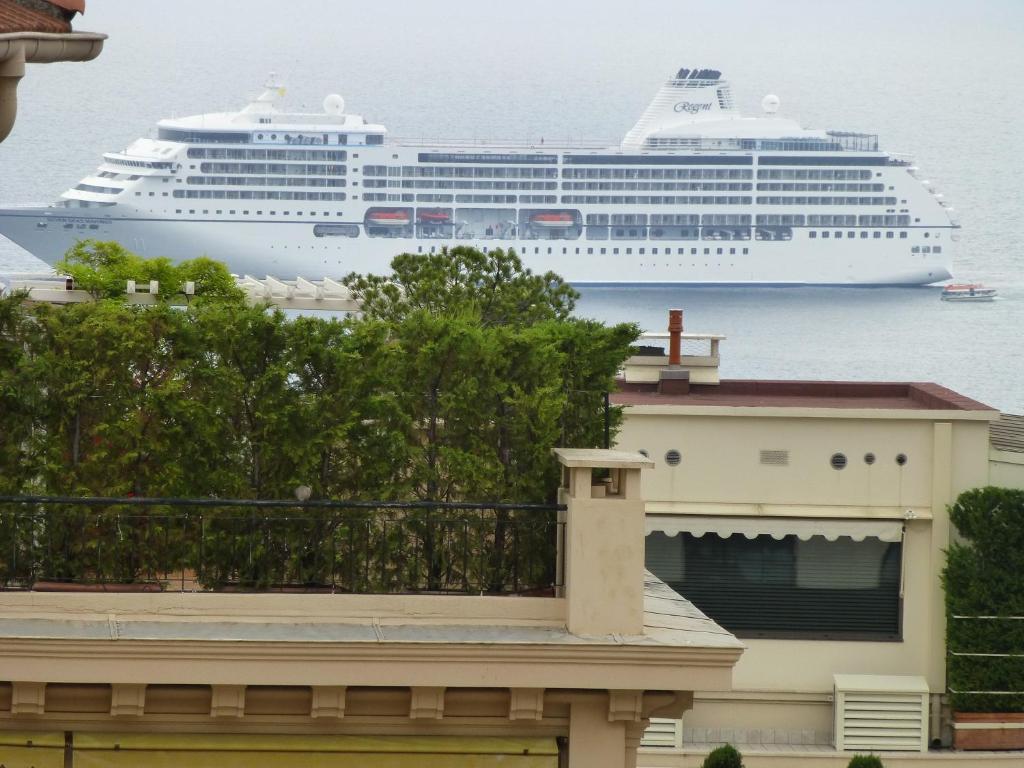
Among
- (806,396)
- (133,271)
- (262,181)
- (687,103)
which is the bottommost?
(806,396)

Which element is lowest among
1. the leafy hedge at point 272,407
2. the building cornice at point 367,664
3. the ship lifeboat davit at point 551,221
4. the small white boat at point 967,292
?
the building cornice at point 367,664

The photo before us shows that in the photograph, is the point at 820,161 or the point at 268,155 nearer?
the point at 268,155

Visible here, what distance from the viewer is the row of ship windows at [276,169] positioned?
3123 inches

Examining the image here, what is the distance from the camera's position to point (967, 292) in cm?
7825

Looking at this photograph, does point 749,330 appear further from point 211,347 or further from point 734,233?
point 211,347

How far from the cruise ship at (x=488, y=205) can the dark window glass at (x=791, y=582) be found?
65.7 metres

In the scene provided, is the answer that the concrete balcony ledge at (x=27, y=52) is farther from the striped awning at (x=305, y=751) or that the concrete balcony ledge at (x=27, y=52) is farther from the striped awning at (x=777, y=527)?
the striped awning at (x=777, y=527)

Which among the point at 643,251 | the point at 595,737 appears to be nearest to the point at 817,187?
the point at 643,251

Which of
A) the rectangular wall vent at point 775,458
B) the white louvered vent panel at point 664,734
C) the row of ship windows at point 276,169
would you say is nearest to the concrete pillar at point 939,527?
the rectangular wall vent at point 775,458

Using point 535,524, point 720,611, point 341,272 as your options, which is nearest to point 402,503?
point 535,524

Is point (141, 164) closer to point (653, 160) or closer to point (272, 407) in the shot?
point (653, 160)

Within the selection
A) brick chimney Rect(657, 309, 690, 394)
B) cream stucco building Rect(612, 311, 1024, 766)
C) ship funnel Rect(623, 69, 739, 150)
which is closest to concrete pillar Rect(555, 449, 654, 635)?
cream stucco building Rect(612, 311, 1024, 766)

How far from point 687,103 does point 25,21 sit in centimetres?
8365

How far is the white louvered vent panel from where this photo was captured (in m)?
13.4
